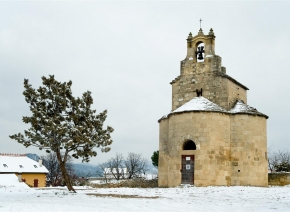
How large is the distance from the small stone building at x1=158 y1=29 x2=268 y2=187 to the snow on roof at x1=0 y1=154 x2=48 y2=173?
97.8 ft

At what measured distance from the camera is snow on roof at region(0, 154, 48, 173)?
50925 mm

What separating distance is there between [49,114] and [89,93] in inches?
91.5

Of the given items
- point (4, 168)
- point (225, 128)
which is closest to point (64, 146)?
point (225, 128)

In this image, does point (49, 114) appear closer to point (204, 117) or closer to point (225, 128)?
point (204, 117)

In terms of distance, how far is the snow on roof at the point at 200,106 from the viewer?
25755 mm

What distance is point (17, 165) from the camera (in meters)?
52.2

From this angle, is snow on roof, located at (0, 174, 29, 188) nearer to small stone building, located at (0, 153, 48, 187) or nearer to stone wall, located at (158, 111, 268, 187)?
stone wall, located at (158, 111, 268, 187)

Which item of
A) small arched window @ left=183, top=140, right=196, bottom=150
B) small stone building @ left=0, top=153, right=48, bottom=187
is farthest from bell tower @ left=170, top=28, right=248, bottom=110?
small stone building @ left=0, top=153, right=48, bottom=187

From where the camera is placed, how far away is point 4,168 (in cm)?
5072

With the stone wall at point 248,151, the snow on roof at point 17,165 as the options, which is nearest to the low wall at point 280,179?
the stone wall at point 248,151

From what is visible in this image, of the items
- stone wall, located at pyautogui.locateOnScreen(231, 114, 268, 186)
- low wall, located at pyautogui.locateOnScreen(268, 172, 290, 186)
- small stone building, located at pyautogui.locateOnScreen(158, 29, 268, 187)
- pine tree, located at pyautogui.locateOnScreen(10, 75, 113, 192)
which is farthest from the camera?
low wall, located at pyautogui.locateOnScreen(268, 172, 290, 186)

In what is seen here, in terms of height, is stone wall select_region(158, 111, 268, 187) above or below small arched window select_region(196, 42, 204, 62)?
below

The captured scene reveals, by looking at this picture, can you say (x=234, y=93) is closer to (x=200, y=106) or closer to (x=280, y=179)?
(x=200, y=106)

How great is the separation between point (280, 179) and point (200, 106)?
10.2m
